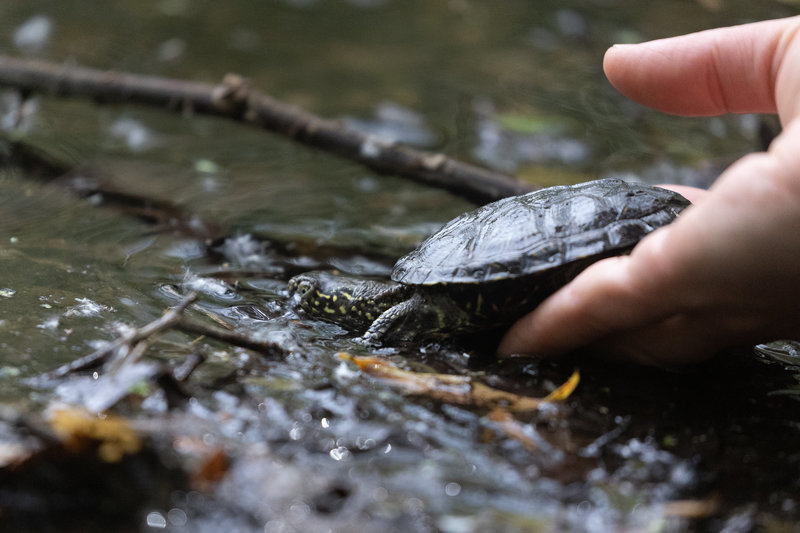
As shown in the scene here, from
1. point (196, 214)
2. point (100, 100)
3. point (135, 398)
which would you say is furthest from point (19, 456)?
point (100, 100)


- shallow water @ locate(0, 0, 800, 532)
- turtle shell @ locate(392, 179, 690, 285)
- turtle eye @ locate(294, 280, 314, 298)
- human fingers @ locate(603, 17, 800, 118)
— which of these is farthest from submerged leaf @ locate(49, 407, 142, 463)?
human fingers @ locate(603, 17, 800, 118)

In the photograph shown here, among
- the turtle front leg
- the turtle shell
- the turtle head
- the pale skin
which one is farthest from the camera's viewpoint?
the turtle head

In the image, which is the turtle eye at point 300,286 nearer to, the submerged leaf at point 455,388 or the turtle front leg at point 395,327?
the turtle front leg at point 395,327

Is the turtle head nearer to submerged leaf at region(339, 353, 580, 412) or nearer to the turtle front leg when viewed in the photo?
the turtle front leg

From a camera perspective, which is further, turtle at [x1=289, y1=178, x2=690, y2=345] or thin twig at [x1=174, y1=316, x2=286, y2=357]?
turtle at [x1=289, y1=178, x2=690, y2=345]

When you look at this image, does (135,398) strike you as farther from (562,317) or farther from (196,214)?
(196,214)

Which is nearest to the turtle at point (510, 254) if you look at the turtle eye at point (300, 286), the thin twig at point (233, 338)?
the turtle eye at point (300, 286)
